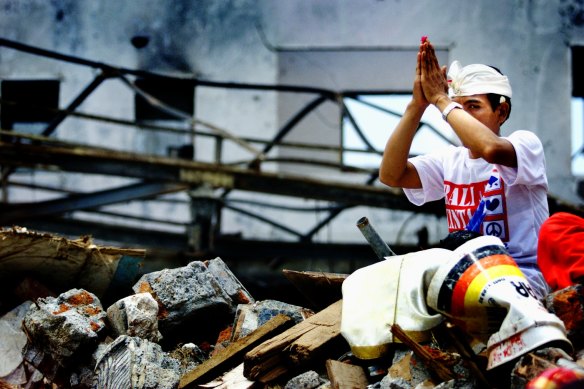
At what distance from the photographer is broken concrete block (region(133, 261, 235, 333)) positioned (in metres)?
3.76

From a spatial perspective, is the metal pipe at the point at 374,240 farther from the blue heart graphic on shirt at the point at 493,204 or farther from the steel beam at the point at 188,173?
the steel beam at the point at 188,173

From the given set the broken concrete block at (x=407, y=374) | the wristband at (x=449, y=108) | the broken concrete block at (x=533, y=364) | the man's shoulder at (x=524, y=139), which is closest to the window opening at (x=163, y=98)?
the wristband at (x=449, y=108)

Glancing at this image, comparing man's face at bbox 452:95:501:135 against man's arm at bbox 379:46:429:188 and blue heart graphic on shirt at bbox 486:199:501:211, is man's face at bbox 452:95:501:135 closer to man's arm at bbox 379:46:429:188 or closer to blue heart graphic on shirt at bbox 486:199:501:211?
man's arm at bbox 379:46:429:188

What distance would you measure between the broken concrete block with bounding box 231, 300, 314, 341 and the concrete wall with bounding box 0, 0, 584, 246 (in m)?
7.94

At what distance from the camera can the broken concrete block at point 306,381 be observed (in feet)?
9.70

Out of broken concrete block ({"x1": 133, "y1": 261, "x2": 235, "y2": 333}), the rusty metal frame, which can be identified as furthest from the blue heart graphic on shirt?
the rusty metal frame

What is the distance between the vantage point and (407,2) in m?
12.0

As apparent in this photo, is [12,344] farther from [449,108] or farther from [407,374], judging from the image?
[449,108]

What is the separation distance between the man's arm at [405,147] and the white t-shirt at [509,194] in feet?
0.25

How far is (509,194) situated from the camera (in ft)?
10.3

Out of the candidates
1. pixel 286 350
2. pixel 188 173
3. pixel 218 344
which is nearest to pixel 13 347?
pixel 218 344

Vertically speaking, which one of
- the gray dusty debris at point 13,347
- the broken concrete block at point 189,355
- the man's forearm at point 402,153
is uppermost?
the man's forearm at point 402,153

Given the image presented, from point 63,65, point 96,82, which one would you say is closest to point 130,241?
point 96,82

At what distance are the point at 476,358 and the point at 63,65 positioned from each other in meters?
10.6
